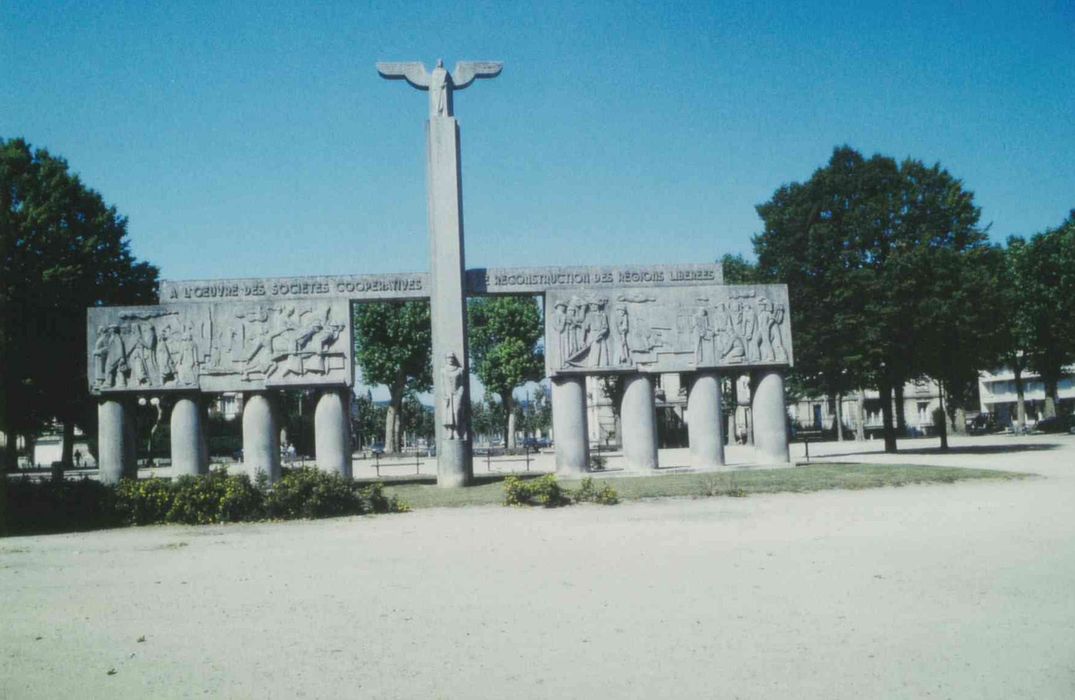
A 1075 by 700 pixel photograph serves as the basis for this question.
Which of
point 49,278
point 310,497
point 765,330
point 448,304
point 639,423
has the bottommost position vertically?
point 310,497

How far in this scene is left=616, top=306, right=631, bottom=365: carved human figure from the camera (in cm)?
2595

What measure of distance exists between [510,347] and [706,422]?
3817 centimetres

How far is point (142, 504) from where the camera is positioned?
17703mm

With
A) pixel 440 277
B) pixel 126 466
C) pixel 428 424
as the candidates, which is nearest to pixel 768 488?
pixel 440 277

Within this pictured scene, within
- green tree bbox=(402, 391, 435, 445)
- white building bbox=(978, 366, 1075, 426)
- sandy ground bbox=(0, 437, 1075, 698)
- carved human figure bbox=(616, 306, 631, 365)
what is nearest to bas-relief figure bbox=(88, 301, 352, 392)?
carved human figure bbox=(616, 306, 631, 365)

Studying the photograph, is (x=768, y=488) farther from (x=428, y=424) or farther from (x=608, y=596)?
(x=428, y=424)

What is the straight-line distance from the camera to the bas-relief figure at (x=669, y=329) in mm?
25750

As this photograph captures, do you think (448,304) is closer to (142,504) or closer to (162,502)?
(162,502)

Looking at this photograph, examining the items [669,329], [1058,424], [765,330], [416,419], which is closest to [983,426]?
[1058,424]

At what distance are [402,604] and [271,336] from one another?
18208 millimetres

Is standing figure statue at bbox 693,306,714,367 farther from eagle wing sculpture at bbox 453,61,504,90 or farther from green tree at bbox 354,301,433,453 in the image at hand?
green tree at bbox 354,301,433,453

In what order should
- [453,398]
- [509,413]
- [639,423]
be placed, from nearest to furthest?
[453,398]
[639,423]
[509,413]

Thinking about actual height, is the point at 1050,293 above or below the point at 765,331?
above

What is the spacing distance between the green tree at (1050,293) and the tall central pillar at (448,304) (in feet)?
134
